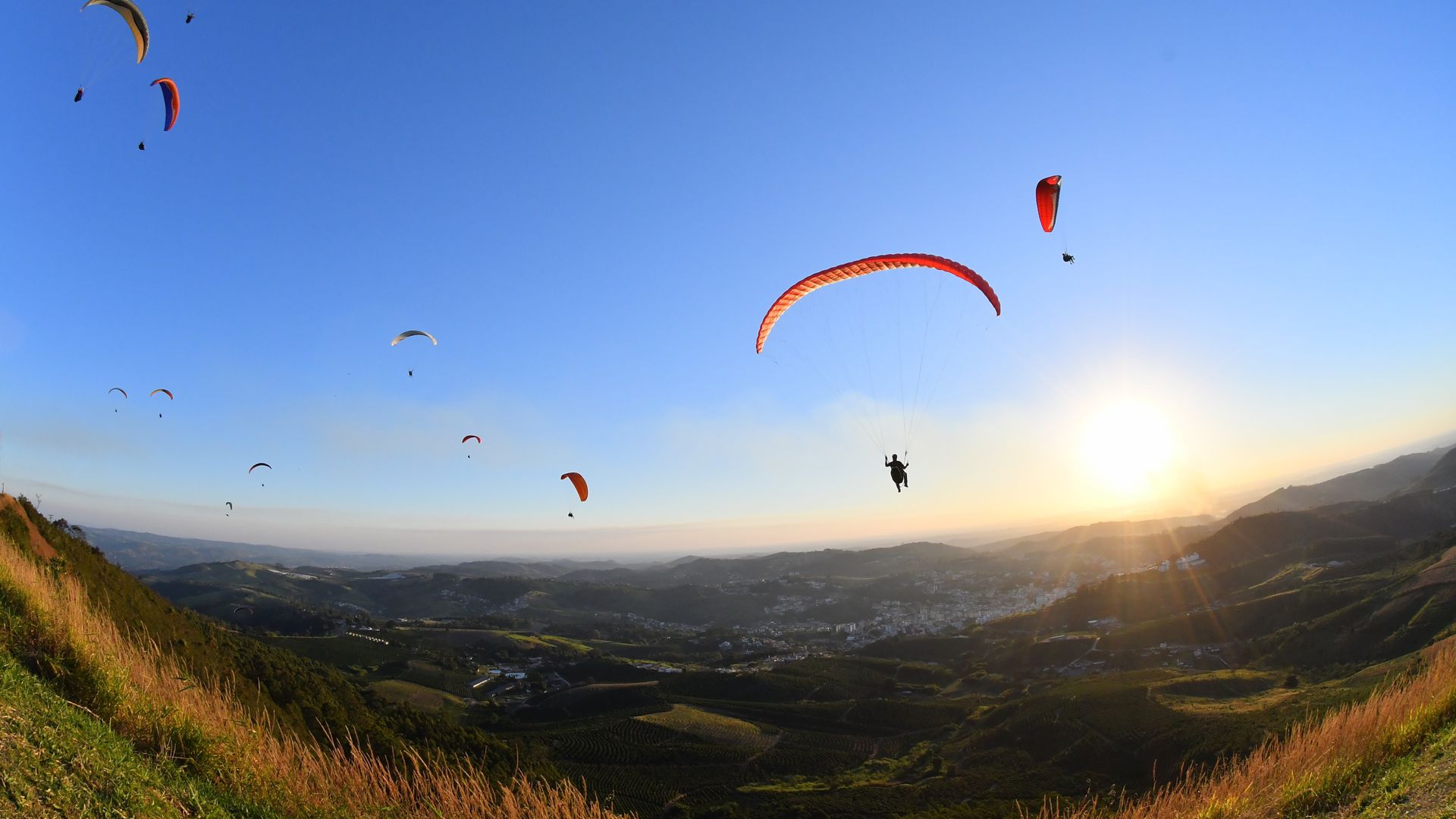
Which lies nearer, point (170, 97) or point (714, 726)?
point (170, 97)

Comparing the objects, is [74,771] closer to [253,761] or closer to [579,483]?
[253,761]

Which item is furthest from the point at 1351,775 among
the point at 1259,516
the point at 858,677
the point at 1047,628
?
the point at 1259,516

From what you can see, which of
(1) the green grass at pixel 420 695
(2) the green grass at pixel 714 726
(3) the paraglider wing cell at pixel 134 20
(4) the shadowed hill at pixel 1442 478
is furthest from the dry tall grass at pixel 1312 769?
(4) the shadowed hill at pixel 1442 478

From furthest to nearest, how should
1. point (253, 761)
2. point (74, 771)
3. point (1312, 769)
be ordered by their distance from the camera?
point (1312, 769)
point (253, 761)
point (74, 771)

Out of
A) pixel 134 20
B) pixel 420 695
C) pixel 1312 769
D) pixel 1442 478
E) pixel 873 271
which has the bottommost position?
pixel 420 695

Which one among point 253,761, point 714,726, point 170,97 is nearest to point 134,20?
point 170,97

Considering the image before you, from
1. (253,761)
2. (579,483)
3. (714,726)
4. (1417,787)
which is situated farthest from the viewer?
(714,726)

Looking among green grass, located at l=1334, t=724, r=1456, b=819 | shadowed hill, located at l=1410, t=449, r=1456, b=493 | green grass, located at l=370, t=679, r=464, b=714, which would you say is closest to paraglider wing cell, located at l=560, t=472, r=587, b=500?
green grass, located at l=1334, t=724, r=1456, b=819

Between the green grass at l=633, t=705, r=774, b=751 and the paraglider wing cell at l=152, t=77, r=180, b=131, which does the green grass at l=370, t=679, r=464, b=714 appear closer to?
the green grass at l=633, t=705, r=774, b=751
